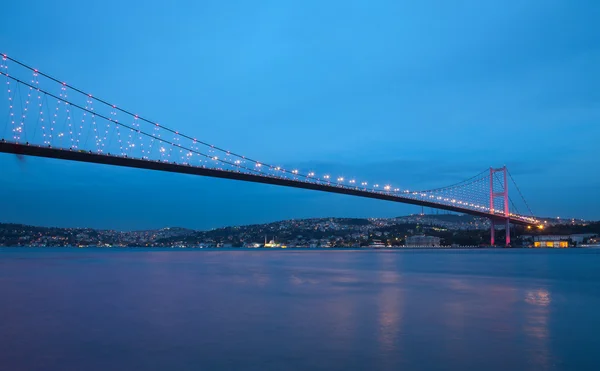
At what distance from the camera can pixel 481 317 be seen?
9.91 m

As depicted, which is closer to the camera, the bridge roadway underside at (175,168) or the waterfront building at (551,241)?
the bridge roadway underside at (175,168)

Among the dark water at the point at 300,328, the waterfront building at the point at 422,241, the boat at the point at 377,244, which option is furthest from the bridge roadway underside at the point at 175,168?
the boat at the point at 377,244

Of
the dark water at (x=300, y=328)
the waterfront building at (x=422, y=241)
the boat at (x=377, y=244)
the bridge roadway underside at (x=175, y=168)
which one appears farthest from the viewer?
the boat at (x=377, y=244)

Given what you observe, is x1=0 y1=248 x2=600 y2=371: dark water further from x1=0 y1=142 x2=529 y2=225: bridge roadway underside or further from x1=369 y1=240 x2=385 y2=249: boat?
x1=369 y1=240 x2=385 y2=249: boat

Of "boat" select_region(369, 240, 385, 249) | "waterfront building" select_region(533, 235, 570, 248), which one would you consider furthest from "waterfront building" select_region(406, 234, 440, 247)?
"waterfront building" select_region(533, 235, 570, 248)

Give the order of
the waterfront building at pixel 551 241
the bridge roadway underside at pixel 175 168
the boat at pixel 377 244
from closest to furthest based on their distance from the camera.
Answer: the bridge roadway underside at pixel 175 168 → the waterfront building at pixel 551 241 → the boat at pixel 377 244

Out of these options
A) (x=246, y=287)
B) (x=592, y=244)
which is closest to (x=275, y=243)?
(x=592, y=244)

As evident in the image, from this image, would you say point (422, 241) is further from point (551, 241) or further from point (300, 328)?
point (300, 328)

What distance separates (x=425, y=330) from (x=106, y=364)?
16.7 feet

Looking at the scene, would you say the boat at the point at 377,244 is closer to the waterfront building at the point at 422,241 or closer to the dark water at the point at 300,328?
the waterfront building at the point at 422,241

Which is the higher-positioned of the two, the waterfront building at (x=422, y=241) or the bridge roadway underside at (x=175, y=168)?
the bridge roadway underside at (x=175, y=168)

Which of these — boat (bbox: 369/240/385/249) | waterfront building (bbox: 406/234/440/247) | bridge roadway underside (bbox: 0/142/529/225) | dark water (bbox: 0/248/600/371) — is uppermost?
bridge roadway underside (bbox: 0/142/529/225)

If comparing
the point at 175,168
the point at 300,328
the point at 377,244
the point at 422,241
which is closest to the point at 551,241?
the point at 422,241

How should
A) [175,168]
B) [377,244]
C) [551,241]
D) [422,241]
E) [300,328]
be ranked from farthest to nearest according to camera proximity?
[377,244] → [422,241] → [551,241] → [175,168] → [300,328]
